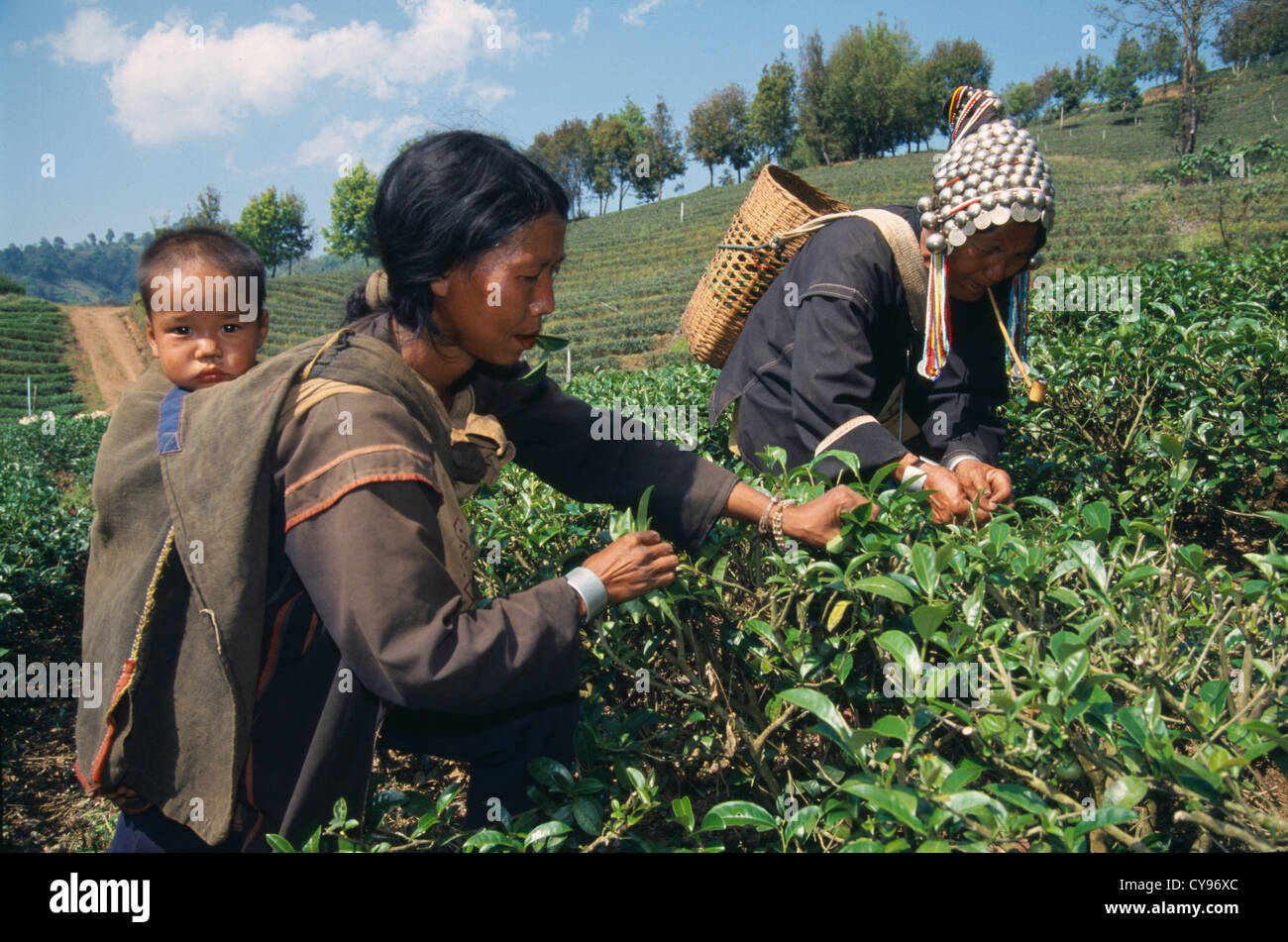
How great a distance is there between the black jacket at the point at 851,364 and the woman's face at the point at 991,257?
155 mm

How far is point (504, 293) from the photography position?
1.54 metres

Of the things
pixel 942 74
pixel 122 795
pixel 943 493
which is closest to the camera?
pixel 122 795

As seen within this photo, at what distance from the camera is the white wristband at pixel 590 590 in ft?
4.87

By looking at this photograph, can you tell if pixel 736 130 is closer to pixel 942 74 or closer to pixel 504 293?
pixel 942 74

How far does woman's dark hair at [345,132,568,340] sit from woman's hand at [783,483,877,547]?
0.77 metres

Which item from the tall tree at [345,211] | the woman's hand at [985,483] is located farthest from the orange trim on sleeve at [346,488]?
the tall tree at [345,211]

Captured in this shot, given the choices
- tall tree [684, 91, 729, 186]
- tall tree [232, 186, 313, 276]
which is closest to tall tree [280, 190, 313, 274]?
tall tree [232, 186, 313, 276]

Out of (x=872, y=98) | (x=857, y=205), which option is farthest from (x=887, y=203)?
(x=872, y=98)

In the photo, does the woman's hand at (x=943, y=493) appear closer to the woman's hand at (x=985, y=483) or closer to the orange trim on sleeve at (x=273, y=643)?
the woman's hand at (x=985, y=483)

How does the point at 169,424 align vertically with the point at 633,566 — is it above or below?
above

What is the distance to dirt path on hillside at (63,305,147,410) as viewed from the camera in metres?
36.1

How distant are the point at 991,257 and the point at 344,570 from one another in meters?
1.90

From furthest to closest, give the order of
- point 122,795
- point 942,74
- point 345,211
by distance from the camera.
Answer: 1. point 942,74
2. point 345,211
3. point 122,795

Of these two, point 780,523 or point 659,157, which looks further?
point 659,157
